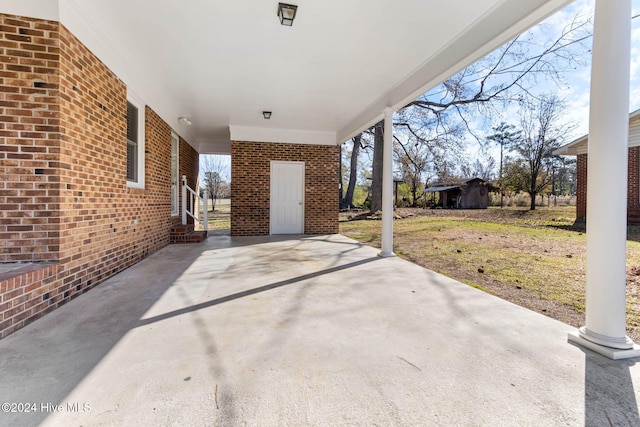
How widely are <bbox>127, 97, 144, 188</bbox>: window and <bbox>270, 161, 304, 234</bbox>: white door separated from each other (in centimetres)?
384

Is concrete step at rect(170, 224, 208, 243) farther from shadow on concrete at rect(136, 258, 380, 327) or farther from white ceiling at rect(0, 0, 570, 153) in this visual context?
shadow on concrete at rect(136, 258, 380, 327)

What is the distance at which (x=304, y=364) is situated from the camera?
6.13ft

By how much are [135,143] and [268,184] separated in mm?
3869

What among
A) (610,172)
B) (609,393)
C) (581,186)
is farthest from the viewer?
(581,186)

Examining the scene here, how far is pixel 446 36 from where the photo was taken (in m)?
3.50

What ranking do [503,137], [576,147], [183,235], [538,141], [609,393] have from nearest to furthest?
[609,393]
[183,235]
[576,147]
[538,141]
[503,137]

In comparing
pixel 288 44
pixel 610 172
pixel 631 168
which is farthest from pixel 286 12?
pixel 631 168

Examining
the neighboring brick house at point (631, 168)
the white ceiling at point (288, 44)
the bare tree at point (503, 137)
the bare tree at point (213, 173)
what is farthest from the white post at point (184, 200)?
the bare tree at point (503, 137)

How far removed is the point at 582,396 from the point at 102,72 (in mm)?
5363

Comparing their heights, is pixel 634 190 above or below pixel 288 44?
below

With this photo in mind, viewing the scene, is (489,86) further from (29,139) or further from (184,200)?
(29,139)

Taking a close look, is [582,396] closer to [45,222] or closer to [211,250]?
Answer: [45,222]

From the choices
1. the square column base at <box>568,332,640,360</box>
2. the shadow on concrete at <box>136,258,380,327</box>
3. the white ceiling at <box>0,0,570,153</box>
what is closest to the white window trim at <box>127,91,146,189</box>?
the white ceiling at <box>0,0,570,153</box>

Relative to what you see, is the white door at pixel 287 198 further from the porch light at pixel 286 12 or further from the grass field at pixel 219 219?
the porch light at pixel 286 12
